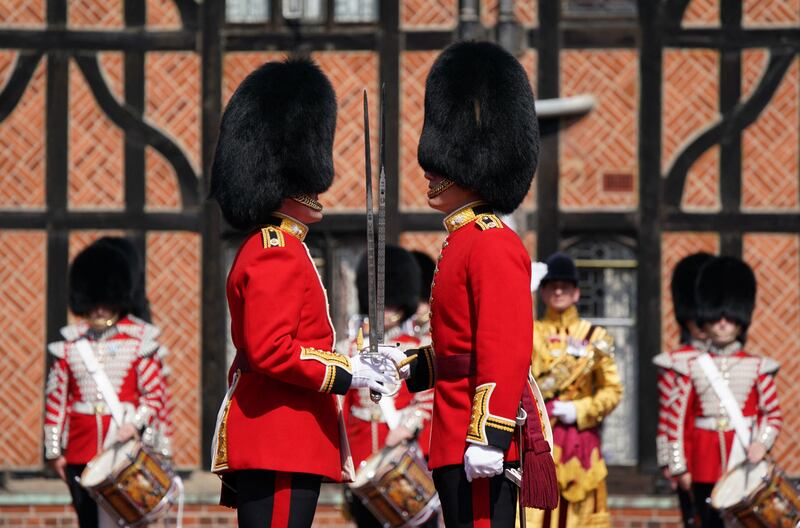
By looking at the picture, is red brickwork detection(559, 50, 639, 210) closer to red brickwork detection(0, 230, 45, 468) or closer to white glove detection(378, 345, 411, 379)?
red brickwork detection(0, 230, 45, 468)

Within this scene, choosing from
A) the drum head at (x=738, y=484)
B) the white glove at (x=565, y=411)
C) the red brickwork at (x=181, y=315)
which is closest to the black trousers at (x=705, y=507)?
the drum head at (x=738, y=484)

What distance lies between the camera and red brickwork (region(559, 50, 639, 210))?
11.8m

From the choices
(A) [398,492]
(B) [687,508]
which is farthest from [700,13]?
(A) [398,492]

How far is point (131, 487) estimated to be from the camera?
8.75 metres

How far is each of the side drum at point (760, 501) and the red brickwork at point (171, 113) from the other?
180 inches

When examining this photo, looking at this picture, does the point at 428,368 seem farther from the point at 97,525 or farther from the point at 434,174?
the point at 97,525

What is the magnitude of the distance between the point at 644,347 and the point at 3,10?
473cm

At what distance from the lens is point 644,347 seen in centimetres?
1174

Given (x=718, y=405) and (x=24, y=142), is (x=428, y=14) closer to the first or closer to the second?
(x=24, y=142)

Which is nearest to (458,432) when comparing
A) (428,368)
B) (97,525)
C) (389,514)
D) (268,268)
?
(428,368)

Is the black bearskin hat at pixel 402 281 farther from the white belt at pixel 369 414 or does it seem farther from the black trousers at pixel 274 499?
the black trousers at pixel 274 499

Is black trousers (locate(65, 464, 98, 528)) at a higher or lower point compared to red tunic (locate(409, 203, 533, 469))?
lower

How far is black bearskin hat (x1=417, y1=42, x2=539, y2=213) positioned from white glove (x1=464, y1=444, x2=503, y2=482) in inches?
34.9

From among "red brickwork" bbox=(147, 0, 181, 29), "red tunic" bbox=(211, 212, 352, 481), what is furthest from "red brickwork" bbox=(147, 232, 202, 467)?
"red tunic" bbox=(211, 212, 352, 481)
